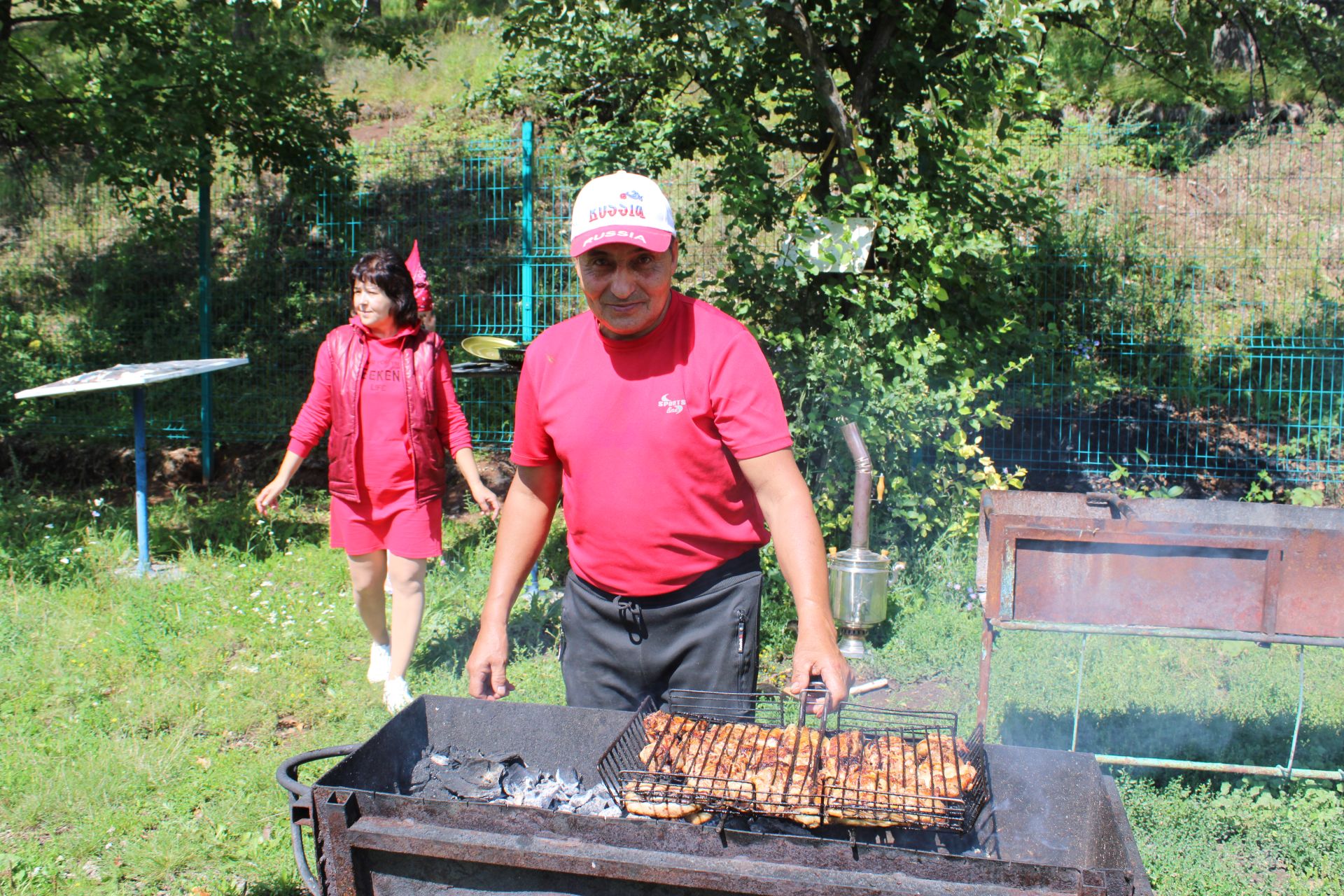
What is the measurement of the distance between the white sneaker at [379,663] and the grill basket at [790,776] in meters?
2.78

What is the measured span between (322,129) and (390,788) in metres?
8.10

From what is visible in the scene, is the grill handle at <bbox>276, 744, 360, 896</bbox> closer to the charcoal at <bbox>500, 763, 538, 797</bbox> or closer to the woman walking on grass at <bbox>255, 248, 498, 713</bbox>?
the charcoal at <bbox>500, 763, 538, 797</bbox>

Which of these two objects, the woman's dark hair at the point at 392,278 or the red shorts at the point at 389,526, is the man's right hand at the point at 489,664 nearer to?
the red shorts at the point at 389,526

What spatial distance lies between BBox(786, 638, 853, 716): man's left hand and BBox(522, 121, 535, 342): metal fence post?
6.17 m

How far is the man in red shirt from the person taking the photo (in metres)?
2.44

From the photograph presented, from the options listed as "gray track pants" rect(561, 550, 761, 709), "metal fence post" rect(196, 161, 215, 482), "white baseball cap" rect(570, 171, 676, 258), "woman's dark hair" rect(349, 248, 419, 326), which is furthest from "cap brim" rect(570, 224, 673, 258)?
"metal fence post" rect(196, 161, 215, 482)

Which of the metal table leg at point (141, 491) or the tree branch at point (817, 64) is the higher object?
the tree branch at point (817, 64)

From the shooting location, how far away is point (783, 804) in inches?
82.8

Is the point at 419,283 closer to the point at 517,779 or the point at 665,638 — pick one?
the point at 665,638

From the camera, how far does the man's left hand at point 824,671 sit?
2.29 meters

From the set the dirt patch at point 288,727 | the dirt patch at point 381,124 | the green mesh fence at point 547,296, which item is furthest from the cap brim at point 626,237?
the dirt patch at point 381,124

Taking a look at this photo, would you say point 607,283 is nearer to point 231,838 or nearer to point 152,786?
point 231,838

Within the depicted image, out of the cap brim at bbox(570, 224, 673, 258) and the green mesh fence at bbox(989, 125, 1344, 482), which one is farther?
the green mesh fence at bbox(989, 125, 1344, 482)

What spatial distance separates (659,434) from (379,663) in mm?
3056
